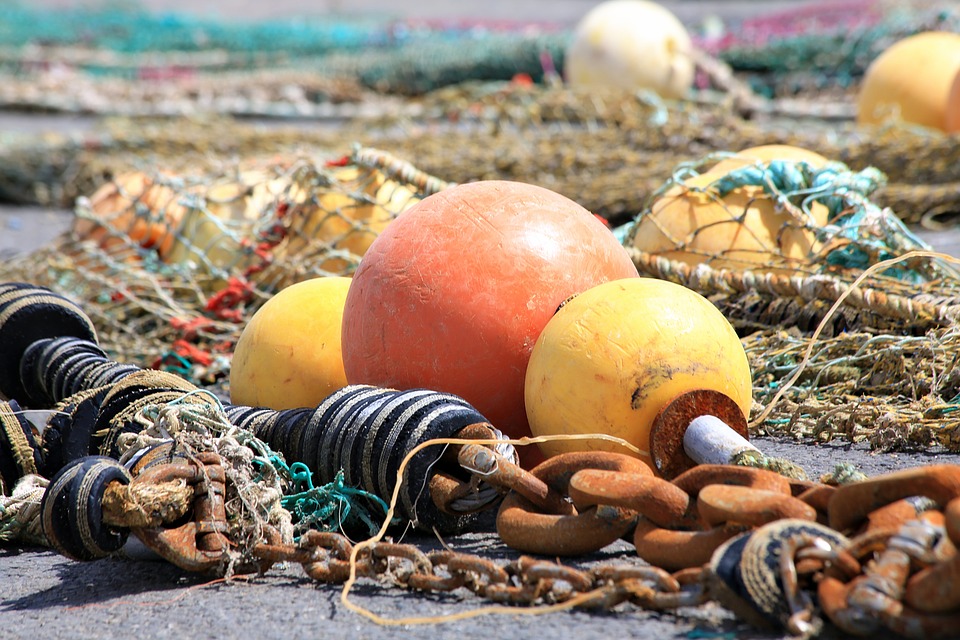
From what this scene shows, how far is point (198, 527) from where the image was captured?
2.58m

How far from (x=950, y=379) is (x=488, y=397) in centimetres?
152

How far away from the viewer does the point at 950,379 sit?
11.4ft

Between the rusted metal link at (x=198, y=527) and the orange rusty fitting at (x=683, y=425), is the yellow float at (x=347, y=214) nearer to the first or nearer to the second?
the rusted metal link at (x=198, y=527)

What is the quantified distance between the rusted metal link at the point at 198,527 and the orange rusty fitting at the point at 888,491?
1.38 metres

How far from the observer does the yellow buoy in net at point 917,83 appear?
8.14 metres

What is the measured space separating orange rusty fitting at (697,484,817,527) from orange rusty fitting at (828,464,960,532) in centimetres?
6

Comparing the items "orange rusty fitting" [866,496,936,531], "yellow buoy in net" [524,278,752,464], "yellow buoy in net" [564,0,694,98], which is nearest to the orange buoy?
"yellow buoy in net" [524,278,752,464]

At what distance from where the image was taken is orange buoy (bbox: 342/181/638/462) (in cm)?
306

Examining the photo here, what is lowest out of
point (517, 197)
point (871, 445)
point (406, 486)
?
point (871, 445)

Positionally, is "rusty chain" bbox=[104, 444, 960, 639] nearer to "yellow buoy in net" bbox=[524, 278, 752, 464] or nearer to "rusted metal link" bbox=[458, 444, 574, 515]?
"rusted metal link" bbox=[458, 444, 574, 515]

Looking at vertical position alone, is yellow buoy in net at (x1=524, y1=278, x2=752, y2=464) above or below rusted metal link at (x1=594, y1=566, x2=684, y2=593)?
above

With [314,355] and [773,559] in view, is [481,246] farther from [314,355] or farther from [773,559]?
[773,559]

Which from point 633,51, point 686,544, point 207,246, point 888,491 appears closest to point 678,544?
point 686,544

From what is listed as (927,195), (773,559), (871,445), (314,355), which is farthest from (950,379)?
(927,195)
